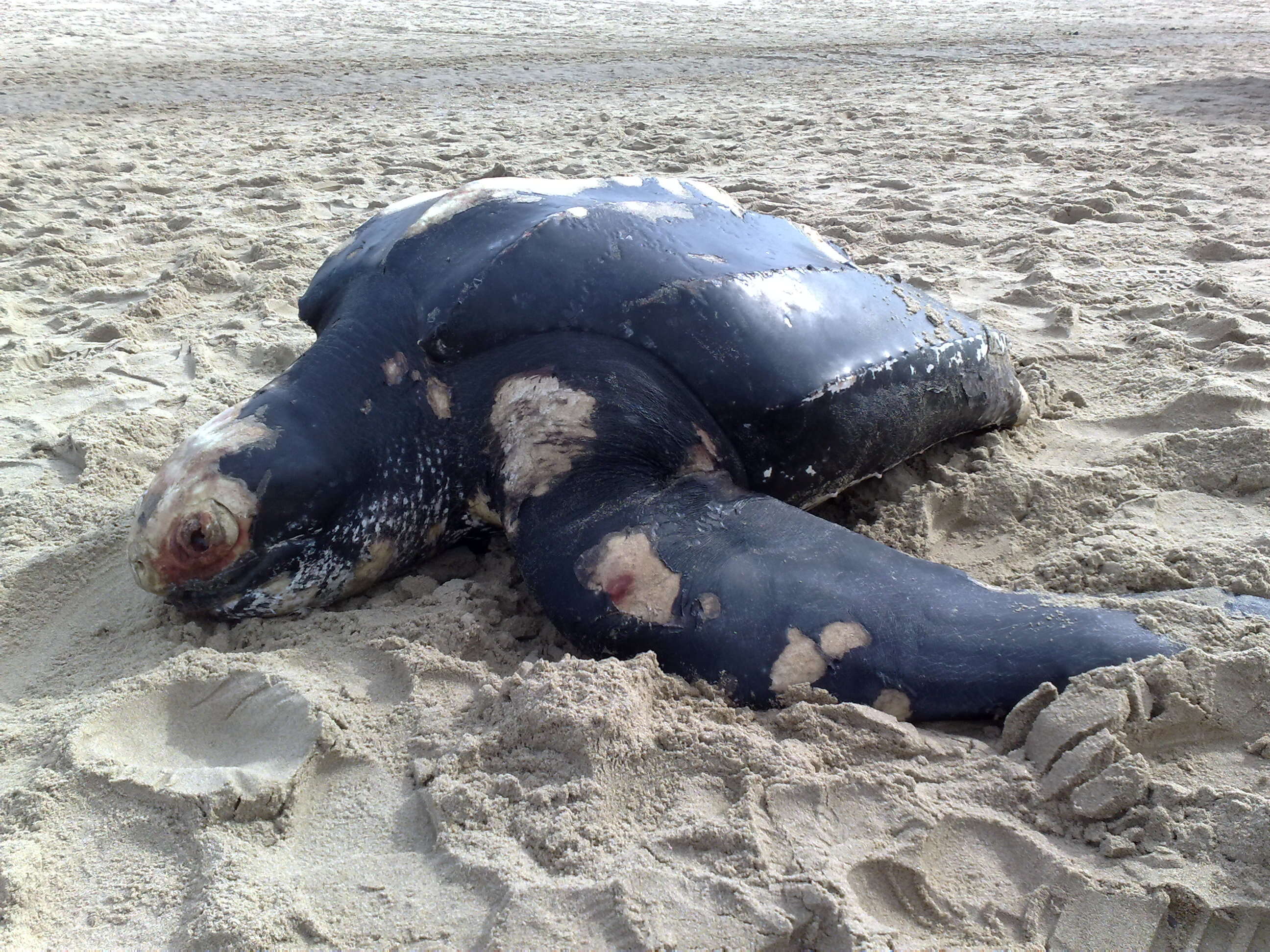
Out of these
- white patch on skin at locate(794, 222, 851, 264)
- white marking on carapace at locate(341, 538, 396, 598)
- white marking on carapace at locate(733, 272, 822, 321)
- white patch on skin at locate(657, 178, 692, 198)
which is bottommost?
white marking on carapace at locate(341, 538, 396, 598)

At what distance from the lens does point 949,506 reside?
2176 millimetres

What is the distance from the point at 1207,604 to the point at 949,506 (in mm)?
634

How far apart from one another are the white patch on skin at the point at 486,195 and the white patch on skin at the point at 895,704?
1.32 meters

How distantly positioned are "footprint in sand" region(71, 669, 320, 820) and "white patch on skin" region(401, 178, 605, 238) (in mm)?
1053

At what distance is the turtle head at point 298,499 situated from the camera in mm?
1876

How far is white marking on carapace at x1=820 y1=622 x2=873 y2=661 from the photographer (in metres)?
1.59

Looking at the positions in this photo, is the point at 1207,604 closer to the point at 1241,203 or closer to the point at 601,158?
the point at 1241,203

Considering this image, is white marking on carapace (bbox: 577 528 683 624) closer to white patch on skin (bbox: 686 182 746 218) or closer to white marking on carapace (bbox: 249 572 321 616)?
white marking on carapace (bbox: 249 572 321 616)

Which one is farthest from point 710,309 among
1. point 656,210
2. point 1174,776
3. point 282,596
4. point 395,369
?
point 1174,776

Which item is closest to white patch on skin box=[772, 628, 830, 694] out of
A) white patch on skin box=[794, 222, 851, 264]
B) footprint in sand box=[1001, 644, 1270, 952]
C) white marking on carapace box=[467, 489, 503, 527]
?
footprint in sand box=[1001, 644, 1270, 952]

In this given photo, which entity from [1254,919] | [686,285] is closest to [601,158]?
[686,285]

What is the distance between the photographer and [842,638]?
63.0 inches

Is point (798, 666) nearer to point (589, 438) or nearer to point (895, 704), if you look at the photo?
point (895, 704)

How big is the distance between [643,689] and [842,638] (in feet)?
1.12
